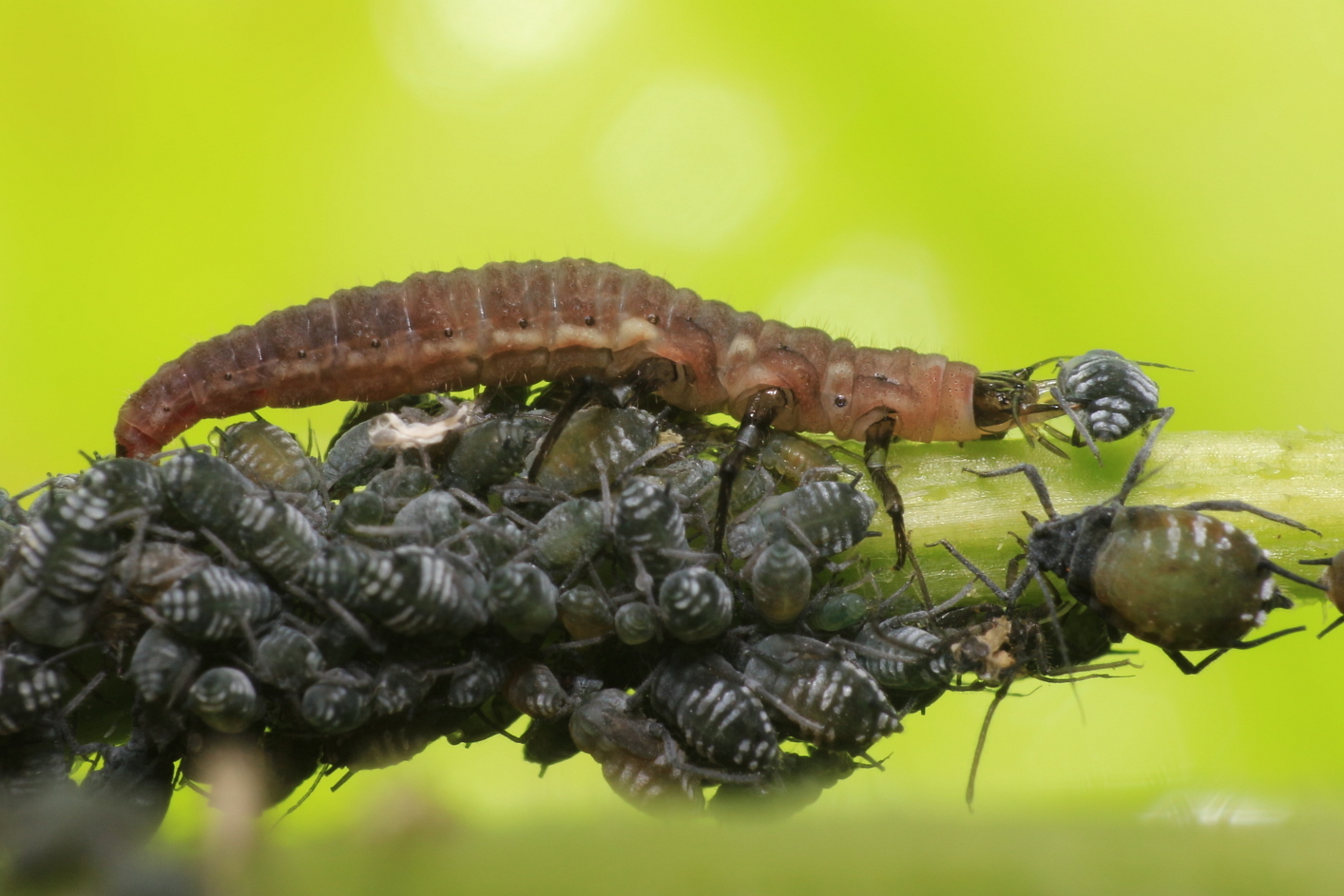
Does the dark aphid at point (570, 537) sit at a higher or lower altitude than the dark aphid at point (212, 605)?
higher

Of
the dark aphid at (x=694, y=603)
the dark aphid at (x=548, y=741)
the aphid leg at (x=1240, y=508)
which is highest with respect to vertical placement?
the aphid leg at (x=1240, y=508)

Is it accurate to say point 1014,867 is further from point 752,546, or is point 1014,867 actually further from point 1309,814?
point 752,546

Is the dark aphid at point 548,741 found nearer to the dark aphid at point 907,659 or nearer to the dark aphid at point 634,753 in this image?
the dark aphid at point 634,753

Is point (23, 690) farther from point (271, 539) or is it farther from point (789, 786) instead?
point (789, 786)

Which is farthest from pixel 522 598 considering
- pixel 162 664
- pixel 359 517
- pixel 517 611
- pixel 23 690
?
pixel 23 690

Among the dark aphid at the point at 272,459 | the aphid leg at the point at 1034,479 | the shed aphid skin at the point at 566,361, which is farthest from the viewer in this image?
the shed aphid skin at the point at 566,361

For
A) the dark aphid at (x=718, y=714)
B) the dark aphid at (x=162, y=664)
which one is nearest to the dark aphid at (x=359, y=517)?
the dark aphid at (x=162, y=664)

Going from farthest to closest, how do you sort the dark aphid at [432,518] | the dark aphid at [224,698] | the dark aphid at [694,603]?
1. the dark aphid at [432,518]
2. the dark aphid at [694,603]
3. the dark aphid at [224,698]
